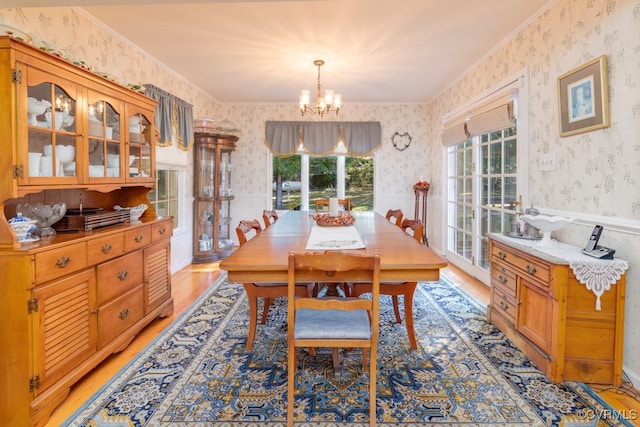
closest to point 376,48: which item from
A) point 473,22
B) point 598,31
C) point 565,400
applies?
point 473,22

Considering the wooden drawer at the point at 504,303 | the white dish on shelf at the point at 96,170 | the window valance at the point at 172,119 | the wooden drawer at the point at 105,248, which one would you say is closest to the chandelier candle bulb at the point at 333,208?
the wooden drawer at the point at 504,303

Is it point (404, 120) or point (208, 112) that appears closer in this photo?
point (208, 112)

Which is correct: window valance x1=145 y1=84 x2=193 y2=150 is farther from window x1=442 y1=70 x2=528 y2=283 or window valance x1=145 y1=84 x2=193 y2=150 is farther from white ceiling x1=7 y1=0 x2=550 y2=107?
window x1=442 y1=70 x2=528 y2=283

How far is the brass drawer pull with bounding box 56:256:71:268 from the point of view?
5.98 ft

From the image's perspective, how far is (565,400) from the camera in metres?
1.88

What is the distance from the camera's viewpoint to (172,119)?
4.21m

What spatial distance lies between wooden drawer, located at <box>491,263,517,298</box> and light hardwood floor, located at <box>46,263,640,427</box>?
676mm

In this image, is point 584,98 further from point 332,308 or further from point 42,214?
point 42,214

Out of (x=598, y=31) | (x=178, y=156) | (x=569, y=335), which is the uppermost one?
(x=598, y=31)

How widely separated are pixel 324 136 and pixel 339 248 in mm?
4048

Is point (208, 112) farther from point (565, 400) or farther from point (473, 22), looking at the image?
point (565, 400)

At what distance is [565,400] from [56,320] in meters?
2.71

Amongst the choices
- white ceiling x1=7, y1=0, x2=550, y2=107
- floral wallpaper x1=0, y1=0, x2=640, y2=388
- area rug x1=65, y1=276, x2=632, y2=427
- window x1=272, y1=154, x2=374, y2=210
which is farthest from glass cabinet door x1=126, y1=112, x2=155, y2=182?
window x1=272, y1=154, x2=374, y2=210

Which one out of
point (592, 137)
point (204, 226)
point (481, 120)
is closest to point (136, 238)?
point (204, 226)
